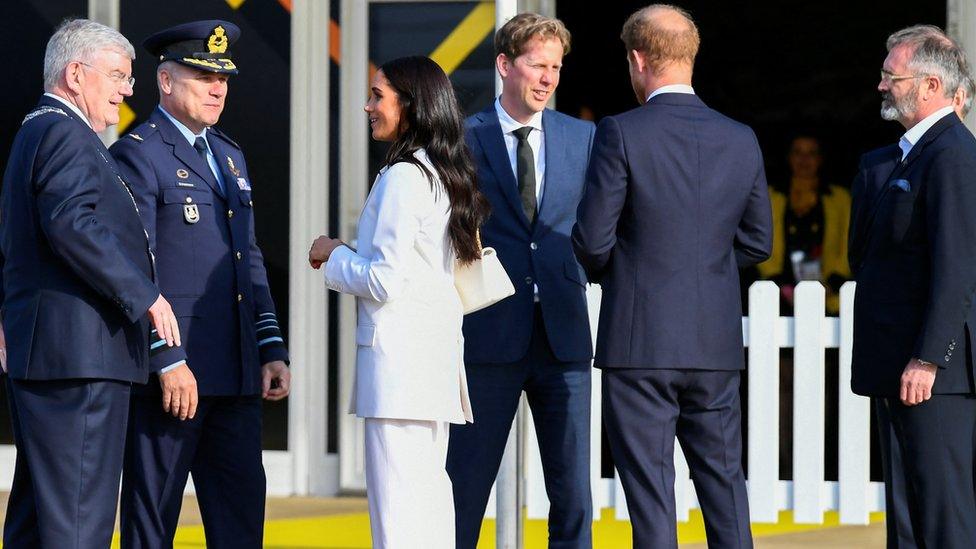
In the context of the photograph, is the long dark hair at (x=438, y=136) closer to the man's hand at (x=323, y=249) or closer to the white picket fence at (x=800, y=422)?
the man's hand at (x=323, y=249)

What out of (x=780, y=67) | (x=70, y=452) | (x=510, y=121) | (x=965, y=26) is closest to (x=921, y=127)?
(x=510, y=121)

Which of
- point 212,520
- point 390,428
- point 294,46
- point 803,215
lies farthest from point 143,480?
point 803,215

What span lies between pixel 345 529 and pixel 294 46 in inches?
90.2

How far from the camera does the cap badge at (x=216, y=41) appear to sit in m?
4.36

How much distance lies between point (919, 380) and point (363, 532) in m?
2.89

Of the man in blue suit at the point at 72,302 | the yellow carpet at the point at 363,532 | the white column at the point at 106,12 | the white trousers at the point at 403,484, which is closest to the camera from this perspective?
the man in blue suit at the point at 72,302

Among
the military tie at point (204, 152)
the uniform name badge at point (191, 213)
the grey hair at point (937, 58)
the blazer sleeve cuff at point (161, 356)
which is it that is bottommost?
the blazer sleeve cuff at point (161, 356)

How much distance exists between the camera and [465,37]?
23.1 ft

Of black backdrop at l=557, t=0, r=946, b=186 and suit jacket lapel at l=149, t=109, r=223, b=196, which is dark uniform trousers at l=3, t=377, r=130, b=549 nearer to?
suit jacket lapel at l=149, t=109, r=223, b=196

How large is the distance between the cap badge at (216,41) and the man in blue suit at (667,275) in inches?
45.6

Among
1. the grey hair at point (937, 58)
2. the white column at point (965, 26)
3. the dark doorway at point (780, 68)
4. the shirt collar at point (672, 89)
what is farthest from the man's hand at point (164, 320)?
the dark doorway at point (780, 68)

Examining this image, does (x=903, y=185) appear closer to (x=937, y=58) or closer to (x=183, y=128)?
(x=937, y=58)

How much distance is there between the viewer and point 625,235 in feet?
13.4

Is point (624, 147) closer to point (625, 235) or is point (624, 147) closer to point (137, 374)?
point (625, 235)
